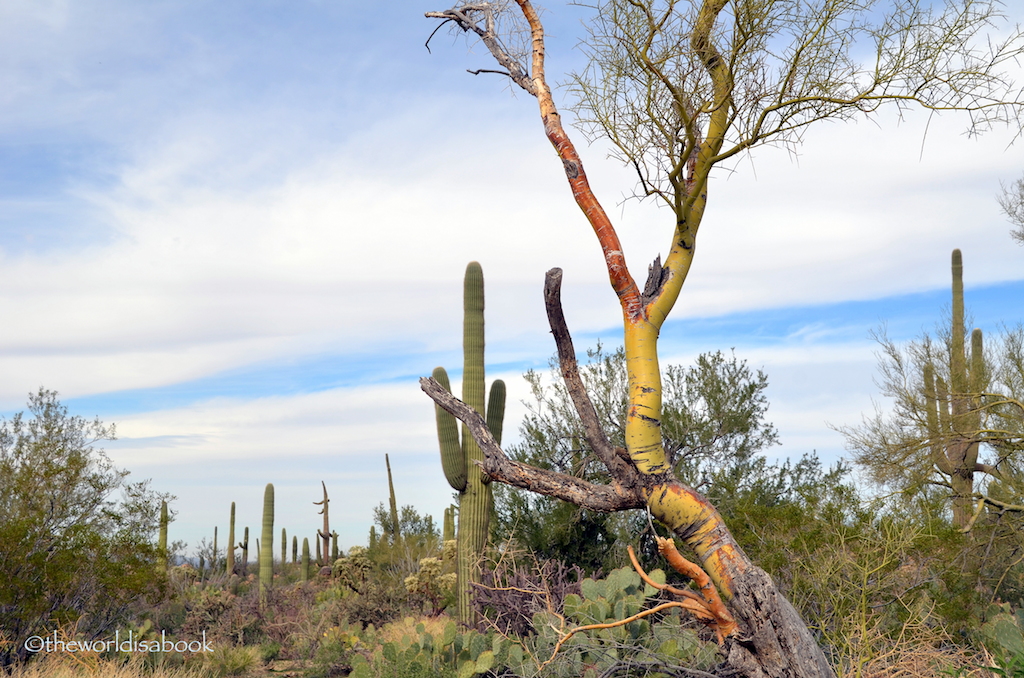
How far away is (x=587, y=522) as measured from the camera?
1463cm

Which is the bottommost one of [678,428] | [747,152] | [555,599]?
[555,599]

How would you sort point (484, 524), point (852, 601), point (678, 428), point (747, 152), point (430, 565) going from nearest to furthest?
1. point (747, 152)
2. point (852, 601)
3. point (484, 524)
4. point (678, 428)
5. point (430, 565)

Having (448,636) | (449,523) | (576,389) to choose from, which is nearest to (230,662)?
(448,636)

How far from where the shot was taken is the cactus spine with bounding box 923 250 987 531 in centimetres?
1594

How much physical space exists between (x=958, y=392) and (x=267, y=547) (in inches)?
767

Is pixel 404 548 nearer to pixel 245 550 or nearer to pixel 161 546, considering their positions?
pixel 161 546

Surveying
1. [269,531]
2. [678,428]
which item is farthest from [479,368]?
[269,531]

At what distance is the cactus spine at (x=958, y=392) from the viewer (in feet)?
52.3

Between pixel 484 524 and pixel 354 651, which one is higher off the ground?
pixel 484 524

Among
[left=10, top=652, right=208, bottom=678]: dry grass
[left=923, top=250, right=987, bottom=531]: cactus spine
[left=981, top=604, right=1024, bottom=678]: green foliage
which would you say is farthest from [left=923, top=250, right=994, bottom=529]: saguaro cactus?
[left=10, top=652, right=208, bottom=678]: dry grass

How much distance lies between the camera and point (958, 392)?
1806cm

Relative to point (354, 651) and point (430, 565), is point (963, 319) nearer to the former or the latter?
point (430, 565)

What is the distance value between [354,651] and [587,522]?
454 cm

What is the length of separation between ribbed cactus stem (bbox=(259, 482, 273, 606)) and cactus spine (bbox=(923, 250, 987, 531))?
16.3m
